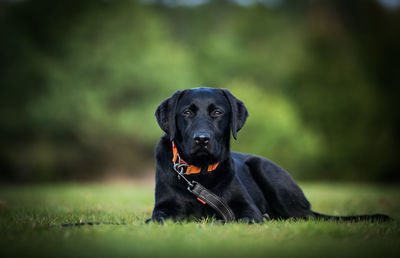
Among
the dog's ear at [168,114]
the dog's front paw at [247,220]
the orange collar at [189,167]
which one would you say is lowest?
the dog's front paw at [247,220]

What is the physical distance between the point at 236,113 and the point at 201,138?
779mm

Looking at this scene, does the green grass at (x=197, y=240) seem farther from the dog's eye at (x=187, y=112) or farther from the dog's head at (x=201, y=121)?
the dog's eye at (x=187, y=112)

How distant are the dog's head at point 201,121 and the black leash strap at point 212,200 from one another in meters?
0.29

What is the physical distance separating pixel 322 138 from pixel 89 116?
15.7 m

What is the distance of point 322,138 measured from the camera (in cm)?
2633

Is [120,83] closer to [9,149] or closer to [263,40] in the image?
[9,149]

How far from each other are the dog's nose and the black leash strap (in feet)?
1.54

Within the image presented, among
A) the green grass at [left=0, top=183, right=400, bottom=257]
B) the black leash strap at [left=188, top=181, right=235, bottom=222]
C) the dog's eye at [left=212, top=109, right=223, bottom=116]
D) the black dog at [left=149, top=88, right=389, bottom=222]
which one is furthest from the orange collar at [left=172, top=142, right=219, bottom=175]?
the green grass at [left=0, top=183, right=400, bottom=257]

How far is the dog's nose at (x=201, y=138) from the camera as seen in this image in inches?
157

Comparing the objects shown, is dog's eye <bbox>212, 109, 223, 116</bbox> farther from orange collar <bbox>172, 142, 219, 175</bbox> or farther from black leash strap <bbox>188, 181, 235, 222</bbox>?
black leash strap <bbox>188, 181, 235, 222</bbox>

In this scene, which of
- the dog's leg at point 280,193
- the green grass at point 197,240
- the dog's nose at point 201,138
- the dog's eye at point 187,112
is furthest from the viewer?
the dog's leg at point 280,193

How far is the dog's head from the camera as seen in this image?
161 inches

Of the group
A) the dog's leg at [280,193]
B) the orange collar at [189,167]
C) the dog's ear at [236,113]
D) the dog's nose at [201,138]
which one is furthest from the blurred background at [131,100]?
the dog's nose at [201,138]

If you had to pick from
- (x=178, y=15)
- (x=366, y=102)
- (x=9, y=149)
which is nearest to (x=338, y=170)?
(x=366, y=102)
